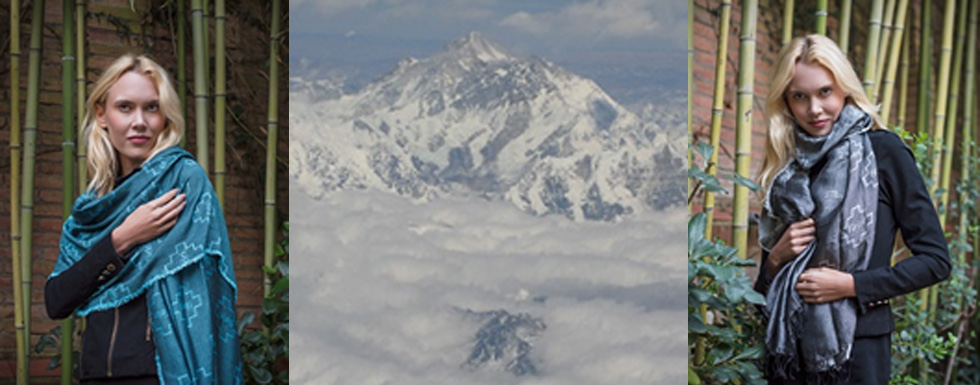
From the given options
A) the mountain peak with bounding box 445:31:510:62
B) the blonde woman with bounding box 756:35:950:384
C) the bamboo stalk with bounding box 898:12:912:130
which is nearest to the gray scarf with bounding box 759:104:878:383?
the blonde woman with bounding box 756:35:950:384

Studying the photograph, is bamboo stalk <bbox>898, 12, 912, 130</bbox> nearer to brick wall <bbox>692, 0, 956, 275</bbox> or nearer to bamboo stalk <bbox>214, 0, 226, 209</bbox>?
brick wall <bbox>692, 0, 956, 275</bbox>

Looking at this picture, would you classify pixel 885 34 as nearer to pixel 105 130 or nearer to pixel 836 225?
pixel 836 225

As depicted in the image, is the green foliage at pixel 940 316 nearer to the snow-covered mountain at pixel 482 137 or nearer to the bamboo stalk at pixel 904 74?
the bamboo stalk at pixel 904 74

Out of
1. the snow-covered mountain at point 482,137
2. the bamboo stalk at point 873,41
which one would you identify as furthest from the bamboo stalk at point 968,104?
the snow-covered mountain at point 482,137

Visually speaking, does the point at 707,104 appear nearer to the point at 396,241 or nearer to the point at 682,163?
the point at 682,163

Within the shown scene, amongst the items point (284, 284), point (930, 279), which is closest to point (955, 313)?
point (930, 279)
